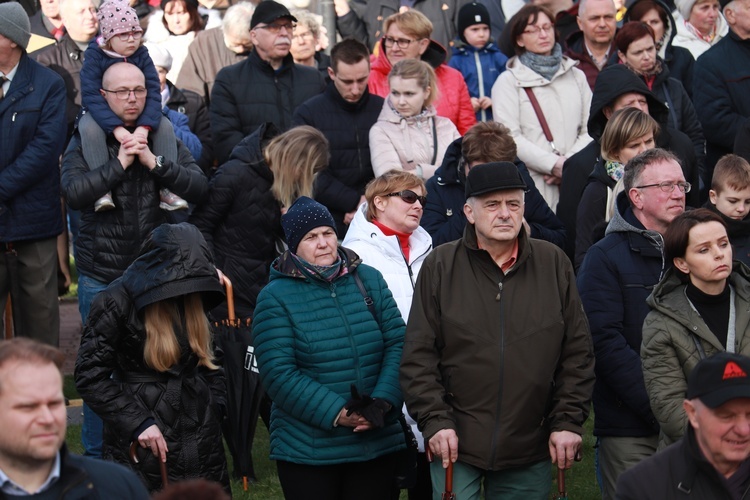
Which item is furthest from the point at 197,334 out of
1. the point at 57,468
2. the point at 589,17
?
the point at 589,17

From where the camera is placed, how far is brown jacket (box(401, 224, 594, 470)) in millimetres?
6156

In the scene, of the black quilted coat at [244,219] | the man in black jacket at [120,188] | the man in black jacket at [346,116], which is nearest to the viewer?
the man in black jacket at [120,188]

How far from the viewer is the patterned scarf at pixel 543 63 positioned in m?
10.1

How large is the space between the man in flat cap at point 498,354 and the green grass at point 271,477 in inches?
82.1

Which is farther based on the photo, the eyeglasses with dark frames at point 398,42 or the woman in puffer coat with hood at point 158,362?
the eyeglasses with dark frames at point 398,42

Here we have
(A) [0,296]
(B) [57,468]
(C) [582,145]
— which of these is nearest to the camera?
(B) [57,468]

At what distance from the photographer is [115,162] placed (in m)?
8.17

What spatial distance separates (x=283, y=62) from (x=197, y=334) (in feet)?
14.4

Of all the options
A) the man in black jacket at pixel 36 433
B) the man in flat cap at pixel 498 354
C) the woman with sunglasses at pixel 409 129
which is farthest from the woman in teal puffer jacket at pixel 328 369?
the woman with sunglasses at pixel 409 129

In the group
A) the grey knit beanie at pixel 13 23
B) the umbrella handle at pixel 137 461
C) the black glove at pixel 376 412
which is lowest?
the umbrella handle at pixel 137 461

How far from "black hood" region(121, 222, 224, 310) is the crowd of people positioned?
0.6 inches

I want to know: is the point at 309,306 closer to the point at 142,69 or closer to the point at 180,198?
the point at 180,198

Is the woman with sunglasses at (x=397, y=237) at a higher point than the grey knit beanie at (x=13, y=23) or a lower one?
lower

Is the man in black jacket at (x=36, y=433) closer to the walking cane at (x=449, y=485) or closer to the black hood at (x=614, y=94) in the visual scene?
the walking cane at (x=449, y=485)
